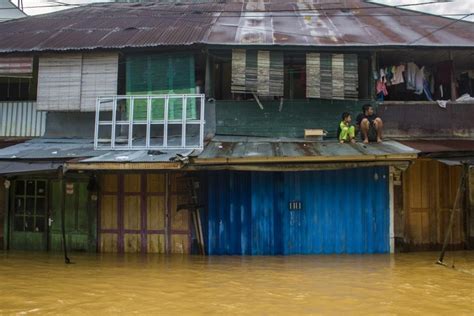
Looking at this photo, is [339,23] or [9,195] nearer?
[9,195]

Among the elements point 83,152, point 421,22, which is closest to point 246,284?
point 83,152

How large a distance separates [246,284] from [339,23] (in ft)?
28.9

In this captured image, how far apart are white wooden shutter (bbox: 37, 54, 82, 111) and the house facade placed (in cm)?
4

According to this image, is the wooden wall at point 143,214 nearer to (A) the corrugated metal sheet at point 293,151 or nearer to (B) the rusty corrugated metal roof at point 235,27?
(A) the corrugated metal sheet at point 293,151

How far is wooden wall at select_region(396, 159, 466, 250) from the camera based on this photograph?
37.5ft

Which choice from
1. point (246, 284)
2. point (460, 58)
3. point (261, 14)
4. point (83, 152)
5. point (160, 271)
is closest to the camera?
point (246, 284)

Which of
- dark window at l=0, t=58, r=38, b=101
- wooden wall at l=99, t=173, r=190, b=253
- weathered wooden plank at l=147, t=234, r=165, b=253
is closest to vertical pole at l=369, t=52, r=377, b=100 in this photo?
wooden wall at l=99, t=173, r=190, b=253

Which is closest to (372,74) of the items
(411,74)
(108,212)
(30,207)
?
(411,74)

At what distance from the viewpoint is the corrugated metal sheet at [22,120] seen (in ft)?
41.4

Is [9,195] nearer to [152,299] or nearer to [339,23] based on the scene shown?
[152,299]

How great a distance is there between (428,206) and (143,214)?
7.12m

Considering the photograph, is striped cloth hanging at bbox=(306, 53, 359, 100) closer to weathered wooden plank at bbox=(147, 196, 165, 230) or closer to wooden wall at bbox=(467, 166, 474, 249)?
wooden wall at bbox=(467, 166, 474, 249)

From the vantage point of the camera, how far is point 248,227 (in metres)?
11.1

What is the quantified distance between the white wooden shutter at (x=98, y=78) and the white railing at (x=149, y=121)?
12.8 inches
